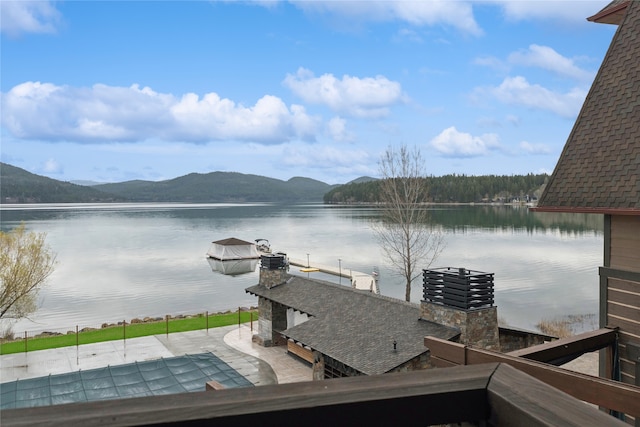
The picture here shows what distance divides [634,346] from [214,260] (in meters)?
49.1

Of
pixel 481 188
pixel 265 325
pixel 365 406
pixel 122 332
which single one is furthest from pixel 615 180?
pixel 481 188

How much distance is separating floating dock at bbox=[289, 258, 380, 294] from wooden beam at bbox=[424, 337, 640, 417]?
92.7 ft

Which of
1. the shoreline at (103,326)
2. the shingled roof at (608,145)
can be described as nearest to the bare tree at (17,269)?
the shoreline at (103,326)

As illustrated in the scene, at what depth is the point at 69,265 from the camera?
158 ft

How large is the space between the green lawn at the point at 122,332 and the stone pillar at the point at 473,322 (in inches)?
450

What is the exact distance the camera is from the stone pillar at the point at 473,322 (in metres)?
12.2

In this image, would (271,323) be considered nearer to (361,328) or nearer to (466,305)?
(361,328)

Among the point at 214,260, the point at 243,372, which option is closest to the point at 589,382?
the point at 243,372

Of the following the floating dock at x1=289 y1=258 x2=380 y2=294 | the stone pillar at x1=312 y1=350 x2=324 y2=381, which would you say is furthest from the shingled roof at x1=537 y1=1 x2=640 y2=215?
the floating dock at x1=289 y1=258 x2=380 y2=294

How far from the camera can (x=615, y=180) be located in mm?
5766

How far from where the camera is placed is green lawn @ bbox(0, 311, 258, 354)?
21.4 m

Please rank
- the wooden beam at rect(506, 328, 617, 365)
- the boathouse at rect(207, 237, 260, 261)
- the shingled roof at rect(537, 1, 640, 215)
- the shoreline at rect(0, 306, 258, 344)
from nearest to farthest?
the wooden beam at rect(506, 328, 617, 365) → the shingled roof at rect(537, 1, 640, 215) → the shoreline at rect(0, 306, 258, 344) → the boathouse at rect(207, 237, 260, 261)

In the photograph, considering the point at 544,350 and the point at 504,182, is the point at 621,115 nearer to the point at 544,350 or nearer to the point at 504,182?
the point at 544,350

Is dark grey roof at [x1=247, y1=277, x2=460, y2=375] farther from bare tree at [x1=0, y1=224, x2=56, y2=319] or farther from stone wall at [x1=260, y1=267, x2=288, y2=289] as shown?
bare tree at [x1=0, y1=224, x2=56, y2=319]
